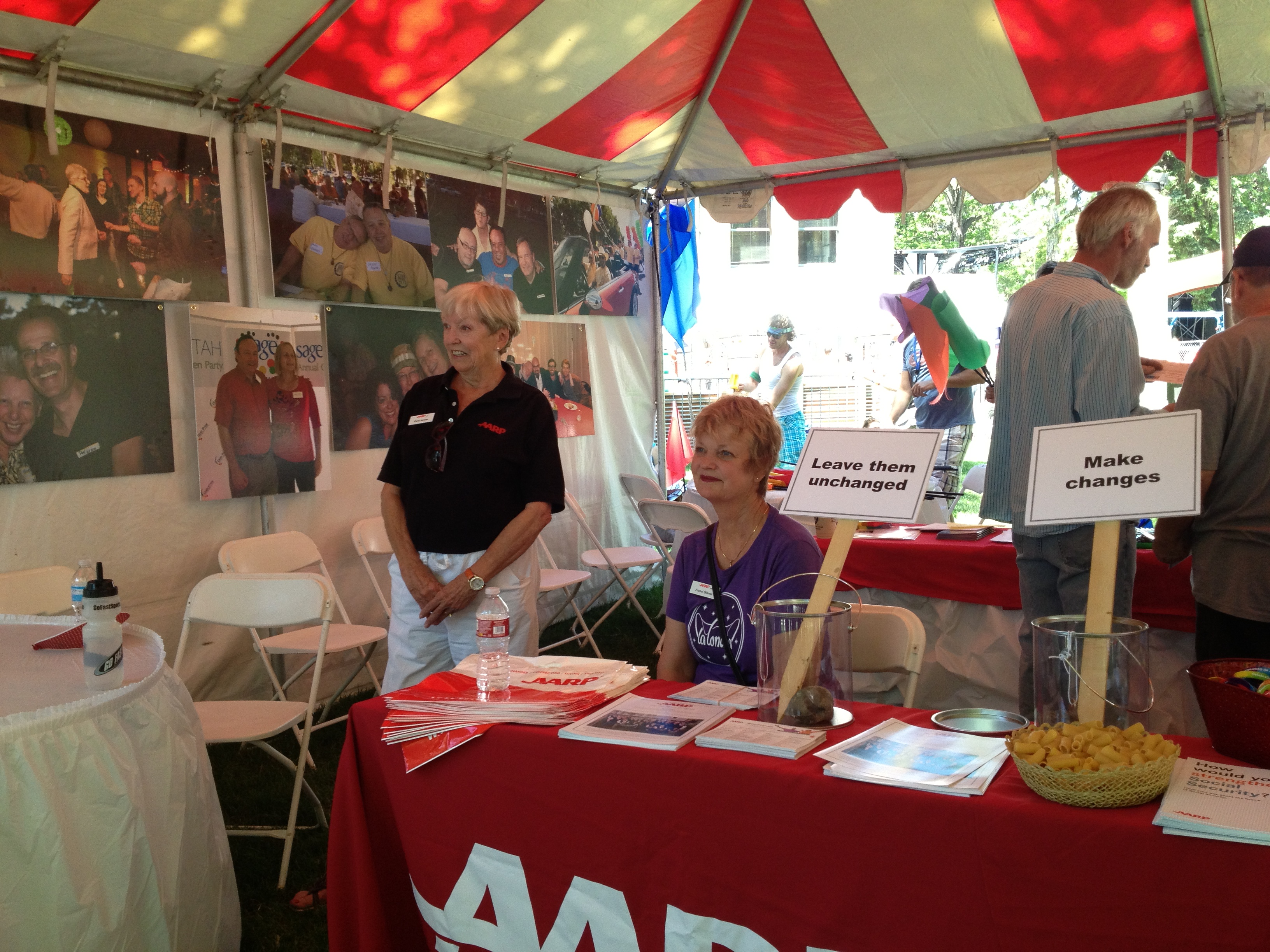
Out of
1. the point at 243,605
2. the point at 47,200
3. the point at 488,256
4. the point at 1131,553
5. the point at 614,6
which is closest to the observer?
the point at 1131,553

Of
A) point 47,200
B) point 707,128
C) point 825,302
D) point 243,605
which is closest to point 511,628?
point 243,605

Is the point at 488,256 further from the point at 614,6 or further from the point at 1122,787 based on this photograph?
the point at 1122,787

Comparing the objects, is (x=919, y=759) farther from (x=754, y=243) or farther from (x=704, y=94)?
(x=754, y=243)

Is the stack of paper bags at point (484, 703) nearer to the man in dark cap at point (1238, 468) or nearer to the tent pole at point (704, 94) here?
the man in dark cap at point (1238, 468)

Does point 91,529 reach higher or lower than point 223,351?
lower

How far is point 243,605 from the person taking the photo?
2.97 metres

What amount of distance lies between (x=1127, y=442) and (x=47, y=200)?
3.33 meters

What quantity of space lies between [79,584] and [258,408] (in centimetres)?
144

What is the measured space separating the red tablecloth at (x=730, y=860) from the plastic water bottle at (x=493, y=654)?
0.20 metres

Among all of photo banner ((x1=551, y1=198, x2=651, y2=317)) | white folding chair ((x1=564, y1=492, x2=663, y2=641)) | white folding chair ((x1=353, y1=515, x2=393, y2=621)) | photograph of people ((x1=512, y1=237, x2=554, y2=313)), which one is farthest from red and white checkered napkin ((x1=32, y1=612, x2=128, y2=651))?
photo banner ((x1=551, y1=198, x2=651, y2=317))

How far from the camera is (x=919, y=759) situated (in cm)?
137

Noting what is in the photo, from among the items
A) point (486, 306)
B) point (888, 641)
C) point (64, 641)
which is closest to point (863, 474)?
point (888, 641)

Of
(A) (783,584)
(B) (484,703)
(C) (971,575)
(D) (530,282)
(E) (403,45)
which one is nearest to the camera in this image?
(B) (484,703)

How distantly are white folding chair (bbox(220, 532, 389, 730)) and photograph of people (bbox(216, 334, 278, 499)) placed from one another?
21 centimetres
